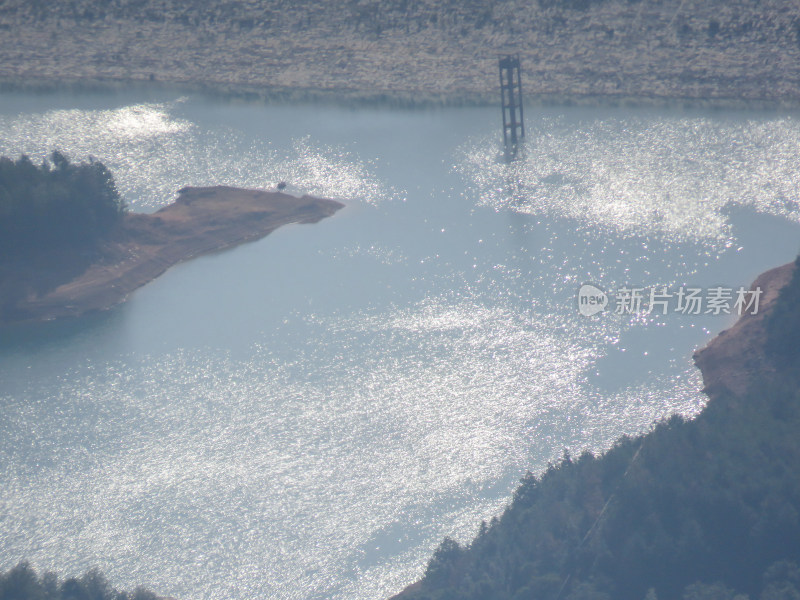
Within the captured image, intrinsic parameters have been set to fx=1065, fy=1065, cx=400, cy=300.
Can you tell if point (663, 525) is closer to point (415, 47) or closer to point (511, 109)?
point (511, 109)

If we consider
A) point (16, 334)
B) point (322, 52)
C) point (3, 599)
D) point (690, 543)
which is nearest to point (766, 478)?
point (690, 543)

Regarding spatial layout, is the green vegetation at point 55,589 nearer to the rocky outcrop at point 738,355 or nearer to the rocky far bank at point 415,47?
the rocky outcrop at point 738,355

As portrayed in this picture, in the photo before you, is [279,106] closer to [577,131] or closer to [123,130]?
[123,130]

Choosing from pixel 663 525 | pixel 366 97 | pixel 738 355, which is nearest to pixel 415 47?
pixel 366 97

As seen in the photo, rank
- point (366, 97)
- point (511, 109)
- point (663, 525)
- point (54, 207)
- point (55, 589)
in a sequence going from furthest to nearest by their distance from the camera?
point (366, 97) → point (511, 109) → point (54, 207) → point (55, 589) → point (663, 525)

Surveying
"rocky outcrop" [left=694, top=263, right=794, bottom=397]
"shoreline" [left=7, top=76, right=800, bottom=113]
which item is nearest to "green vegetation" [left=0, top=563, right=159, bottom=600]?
"rocky outcrop" [left=694, top=263, right=794, bottom=397]

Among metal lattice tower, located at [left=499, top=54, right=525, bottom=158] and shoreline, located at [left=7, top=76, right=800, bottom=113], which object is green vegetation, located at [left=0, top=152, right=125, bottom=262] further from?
metal lattice tower, located at [left=499, top=54, right=525, bottom=158]
